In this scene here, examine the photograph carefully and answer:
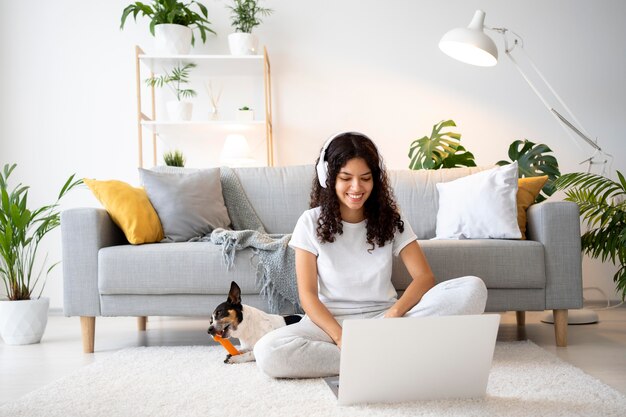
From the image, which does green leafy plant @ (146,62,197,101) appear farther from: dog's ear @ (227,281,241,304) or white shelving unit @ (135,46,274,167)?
dog's ear @ (227,281,241,304)

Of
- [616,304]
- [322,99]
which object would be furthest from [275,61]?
[616,304]

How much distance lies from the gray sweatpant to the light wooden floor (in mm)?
486

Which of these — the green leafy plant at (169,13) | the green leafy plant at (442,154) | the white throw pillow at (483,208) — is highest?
the green leafy plant at (169,13)

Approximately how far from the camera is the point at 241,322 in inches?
94.0

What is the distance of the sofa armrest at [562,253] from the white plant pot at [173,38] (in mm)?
2355

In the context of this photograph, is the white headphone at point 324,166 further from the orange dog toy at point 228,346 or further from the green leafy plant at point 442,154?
the green leafy plant at point 442,154

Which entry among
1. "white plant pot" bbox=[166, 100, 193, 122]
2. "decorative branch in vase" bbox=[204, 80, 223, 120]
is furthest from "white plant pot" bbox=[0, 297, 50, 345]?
"decorative branch in vase" bbox=[204, 80, 223, 120]

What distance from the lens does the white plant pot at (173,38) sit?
408cm

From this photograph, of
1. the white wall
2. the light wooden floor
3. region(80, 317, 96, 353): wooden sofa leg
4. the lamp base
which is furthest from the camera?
the white wall

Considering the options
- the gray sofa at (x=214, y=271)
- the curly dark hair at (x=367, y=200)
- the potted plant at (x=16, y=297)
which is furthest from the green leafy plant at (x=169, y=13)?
the curly dark hair at (x=367, y=200)

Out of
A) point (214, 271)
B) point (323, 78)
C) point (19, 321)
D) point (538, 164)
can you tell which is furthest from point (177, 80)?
point (538, 164)

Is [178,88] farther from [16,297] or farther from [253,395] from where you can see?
[253,395]

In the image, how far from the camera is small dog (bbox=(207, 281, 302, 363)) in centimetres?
235

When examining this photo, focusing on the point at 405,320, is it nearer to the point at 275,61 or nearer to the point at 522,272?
the point at 522,272
